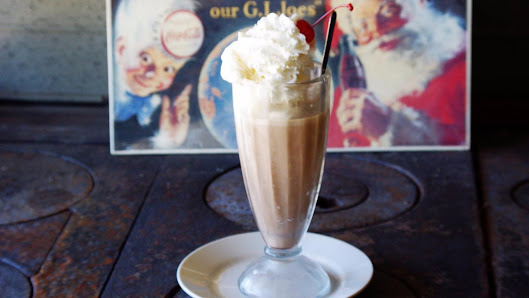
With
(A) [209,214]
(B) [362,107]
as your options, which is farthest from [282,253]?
(B) [362,107]

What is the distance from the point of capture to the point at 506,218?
5.12 feet

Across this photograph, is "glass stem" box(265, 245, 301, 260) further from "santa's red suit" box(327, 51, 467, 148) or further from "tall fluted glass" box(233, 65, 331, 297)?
"santa's red suit" box(327, 51, 467, 148)

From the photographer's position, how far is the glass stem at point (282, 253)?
131cm

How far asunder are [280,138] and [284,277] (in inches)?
10.8

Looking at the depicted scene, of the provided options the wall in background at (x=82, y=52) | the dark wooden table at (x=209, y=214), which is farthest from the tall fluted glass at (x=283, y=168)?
the wall in background at (x=82, y=52)

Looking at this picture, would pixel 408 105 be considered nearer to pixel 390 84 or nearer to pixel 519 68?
pixel 390 84

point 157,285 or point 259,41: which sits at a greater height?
Result: point 259,41

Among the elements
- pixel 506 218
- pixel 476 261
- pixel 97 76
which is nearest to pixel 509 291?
pixel 476 261

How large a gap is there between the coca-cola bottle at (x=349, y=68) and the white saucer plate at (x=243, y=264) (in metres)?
0.63

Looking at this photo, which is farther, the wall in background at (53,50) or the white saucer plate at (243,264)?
the wall in background at (53,50)

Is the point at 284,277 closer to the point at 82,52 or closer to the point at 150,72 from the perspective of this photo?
the point at 150,72

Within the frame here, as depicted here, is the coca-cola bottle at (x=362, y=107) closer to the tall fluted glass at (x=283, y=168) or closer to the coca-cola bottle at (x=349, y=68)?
the coca-cola bottle at (x=349, y=68)

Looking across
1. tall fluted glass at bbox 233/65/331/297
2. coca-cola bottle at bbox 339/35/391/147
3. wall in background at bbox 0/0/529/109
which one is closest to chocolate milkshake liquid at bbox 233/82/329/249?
tall fluted glass at bbox 233/65/331/297

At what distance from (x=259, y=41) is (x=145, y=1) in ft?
2.91
